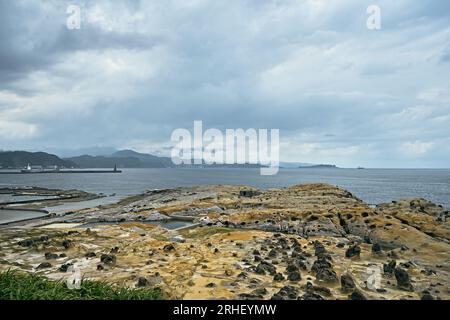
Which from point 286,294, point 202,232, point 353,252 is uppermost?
point 286,294

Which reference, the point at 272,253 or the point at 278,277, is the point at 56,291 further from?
the point at 272,253

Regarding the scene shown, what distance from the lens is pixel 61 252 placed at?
25.2 meters

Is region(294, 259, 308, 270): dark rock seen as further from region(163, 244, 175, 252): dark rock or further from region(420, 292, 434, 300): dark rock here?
region(163, 244, 175, 252): dark rock

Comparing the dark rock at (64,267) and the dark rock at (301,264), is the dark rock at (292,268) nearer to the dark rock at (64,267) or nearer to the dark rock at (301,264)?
the dark rock at (301,264)

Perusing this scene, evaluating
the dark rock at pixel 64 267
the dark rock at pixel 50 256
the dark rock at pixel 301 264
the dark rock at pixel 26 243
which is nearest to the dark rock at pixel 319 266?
the dark rock at pixel 301 264

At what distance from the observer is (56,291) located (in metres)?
13.2

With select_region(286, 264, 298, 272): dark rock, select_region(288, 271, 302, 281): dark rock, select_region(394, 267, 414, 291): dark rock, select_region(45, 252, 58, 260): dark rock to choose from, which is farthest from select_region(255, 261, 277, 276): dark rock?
select_region(45, 252, 58, 260): dark rock

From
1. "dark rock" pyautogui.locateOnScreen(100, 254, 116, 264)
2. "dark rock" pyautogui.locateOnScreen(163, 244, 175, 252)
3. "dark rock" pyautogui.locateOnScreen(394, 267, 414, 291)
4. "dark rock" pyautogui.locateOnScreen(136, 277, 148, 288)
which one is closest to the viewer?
"dark rock" pyautogui.locateOnScreen(136, 277, 148, 288)

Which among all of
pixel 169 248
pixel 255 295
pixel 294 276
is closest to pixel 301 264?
pixel 294 276

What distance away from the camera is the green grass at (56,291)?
12523mm

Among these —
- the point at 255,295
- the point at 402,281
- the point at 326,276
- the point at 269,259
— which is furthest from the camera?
the point at 269,259

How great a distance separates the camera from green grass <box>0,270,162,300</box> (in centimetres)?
1252
